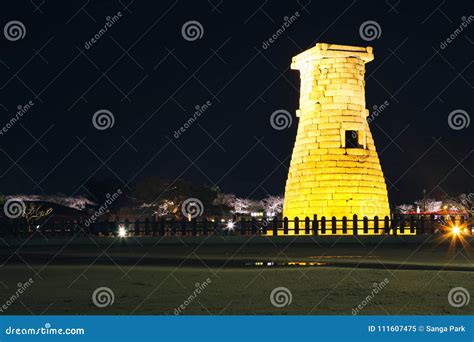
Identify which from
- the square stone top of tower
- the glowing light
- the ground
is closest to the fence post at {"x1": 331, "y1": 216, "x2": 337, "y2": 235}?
the square stone top of tower

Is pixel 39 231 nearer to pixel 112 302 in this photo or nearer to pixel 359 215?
pixel 359 215

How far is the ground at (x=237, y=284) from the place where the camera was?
8969 mm

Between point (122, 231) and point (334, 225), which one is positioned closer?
point (334, 225)

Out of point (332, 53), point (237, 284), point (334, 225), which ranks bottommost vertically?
point (237, 284)

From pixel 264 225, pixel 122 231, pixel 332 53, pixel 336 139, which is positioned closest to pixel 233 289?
pixel 122 231

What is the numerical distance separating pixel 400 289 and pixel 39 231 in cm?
2177

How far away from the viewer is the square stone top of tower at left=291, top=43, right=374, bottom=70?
32688 millimetres

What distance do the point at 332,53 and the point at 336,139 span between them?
12.5 feet

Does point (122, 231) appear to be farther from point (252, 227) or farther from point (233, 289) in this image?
point (233, 289)

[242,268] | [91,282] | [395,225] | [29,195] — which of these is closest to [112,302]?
[91,282]

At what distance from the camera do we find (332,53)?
1292 inches

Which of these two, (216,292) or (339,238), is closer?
(216,292)

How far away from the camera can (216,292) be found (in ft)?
34.2

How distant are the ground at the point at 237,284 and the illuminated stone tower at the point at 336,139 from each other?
15.9m
